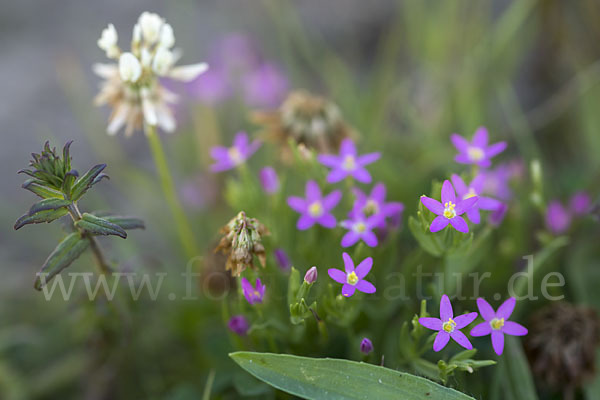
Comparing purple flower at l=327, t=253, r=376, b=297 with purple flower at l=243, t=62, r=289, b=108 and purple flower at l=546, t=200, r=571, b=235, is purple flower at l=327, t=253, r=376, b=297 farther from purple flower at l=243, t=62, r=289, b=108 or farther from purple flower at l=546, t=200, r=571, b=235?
purple flower at l=243, t=62, r=289, b=108

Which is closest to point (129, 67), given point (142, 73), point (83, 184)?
point (142, 73)

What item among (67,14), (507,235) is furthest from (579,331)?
(67,14)

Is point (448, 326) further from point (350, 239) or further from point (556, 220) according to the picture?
point (556, 220)

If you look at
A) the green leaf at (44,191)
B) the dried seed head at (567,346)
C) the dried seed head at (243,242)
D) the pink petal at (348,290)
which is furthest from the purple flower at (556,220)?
the green leaf at (44,191)

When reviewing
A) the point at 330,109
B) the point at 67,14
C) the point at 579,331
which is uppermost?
the point at 67,14

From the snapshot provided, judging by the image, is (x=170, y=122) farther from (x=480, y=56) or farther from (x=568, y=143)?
(x=568, y=143)

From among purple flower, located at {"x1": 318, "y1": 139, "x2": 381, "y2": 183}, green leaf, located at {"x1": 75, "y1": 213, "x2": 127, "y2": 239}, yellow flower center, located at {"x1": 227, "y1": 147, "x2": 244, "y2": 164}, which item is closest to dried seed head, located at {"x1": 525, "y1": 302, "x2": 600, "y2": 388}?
purple flower, located at {"x1": 318, "y1": 139, "x2": 381, "y2": 183}
